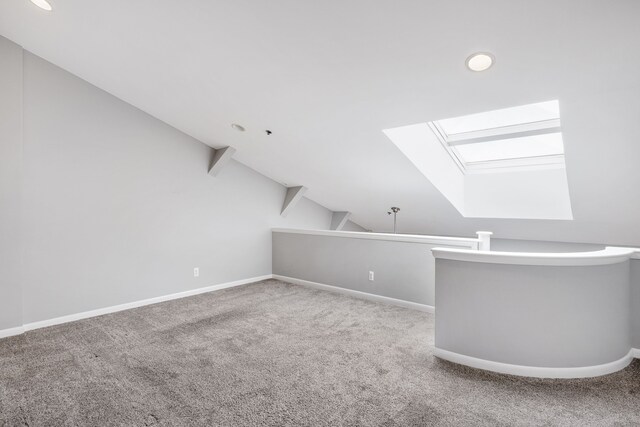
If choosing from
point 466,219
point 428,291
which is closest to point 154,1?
point 428,291

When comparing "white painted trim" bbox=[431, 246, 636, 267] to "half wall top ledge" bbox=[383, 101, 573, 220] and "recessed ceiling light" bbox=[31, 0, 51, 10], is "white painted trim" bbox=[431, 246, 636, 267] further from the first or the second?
"recessed ceiling light" bbox=[31, 0, 51, 10]

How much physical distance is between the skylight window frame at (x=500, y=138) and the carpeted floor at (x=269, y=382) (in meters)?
2.23

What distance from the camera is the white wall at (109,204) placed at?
320cm

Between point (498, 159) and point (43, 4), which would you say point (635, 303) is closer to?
point (498, 159)

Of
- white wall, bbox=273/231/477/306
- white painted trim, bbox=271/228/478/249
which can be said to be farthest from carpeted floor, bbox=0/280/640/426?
white painted trim, bbox=271/228/478/249

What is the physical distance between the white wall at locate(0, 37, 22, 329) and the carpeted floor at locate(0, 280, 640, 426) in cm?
36

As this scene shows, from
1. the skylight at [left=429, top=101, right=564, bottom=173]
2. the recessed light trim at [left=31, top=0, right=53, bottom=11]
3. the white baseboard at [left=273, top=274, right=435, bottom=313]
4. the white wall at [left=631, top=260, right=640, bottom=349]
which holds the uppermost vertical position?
the recessed light trim at [left=31, top=0, right=53, bottom=11]

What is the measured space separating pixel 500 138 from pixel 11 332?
5.37m

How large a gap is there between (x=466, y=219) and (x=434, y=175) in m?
1.22

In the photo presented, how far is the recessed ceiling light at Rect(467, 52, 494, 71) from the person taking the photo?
212cm

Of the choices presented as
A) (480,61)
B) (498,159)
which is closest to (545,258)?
(480,61)

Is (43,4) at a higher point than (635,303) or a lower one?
higher

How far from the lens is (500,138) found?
12.4 feet

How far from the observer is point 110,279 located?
3678 millimetres
